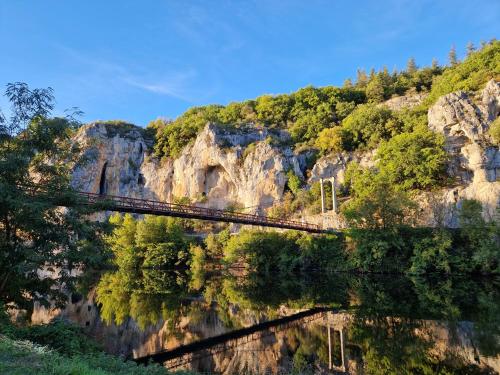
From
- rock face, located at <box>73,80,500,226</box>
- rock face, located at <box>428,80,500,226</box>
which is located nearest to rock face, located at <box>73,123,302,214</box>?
rock face, located at <box>73,80,500,226</box>

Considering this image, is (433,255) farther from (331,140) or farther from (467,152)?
(331,140)

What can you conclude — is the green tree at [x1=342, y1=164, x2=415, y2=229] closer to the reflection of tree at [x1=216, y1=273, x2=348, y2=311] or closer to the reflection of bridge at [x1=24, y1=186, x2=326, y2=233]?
the reflection of bridge at [x1=24, y1=186, x2=326, y2=233]

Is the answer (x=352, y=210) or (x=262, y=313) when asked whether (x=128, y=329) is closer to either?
(x=262, y=313)

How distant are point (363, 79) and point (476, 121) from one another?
119ft

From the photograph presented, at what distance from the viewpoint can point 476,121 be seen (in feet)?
104

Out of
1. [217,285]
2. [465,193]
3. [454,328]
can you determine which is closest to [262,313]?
[454,328]

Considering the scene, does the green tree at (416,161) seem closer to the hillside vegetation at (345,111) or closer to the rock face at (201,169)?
the hillside vegetation at (345,111)

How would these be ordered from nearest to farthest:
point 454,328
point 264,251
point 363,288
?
1. point 454,328
2. point 363,288
3. point 264,251

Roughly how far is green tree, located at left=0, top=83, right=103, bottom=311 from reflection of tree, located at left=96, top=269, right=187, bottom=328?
5466 mm

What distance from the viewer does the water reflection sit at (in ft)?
31.4

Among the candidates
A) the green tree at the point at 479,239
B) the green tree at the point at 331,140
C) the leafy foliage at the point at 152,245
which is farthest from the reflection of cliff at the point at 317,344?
the green tree at the point at 331,140

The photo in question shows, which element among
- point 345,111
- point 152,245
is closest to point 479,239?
point 152,245

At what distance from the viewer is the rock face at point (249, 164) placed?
29277 mm

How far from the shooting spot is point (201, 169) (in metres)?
44.2
